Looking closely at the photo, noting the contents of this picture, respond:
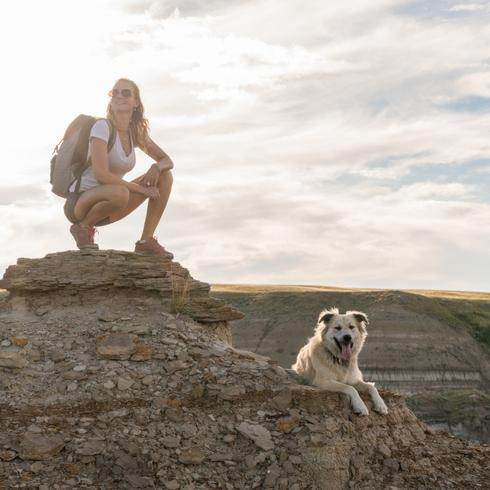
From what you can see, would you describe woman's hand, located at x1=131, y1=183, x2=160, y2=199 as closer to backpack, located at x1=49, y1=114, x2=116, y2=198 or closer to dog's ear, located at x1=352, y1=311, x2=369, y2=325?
backpack, located at x1=49, y1=114, x2=116, y2=198

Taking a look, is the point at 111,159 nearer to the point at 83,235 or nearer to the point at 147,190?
the point at 147,190

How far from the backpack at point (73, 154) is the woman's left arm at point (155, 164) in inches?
28.9

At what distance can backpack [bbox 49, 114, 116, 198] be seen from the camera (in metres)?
12.2

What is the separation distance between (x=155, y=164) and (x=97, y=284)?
6.45ft

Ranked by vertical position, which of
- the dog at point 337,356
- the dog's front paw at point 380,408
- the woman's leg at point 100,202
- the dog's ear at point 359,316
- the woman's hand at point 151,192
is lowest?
the dog's front paw at point 380,408

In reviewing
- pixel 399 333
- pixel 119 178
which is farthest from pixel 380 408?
pixel 399 333

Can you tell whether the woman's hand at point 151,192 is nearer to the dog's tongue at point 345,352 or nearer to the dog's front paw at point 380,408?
the dog's tongue at point 345,352

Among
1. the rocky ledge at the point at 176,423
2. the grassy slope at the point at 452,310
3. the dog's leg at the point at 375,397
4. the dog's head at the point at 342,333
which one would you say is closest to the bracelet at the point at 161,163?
the rocky ledge at the point at 176,423

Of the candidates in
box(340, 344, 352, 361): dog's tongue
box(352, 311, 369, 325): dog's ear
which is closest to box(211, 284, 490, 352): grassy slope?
box(352, 311, 369, 325): dog's ear

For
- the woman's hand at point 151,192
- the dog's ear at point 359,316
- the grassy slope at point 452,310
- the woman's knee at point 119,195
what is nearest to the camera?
the dog's ear at point 359,316

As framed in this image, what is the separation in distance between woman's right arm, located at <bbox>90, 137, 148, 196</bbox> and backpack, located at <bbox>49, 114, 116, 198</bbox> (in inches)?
9.1

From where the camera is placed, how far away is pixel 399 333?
4941cm

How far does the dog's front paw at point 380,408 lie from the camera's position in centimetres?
1138

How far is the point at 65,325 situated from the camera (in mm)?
11836
